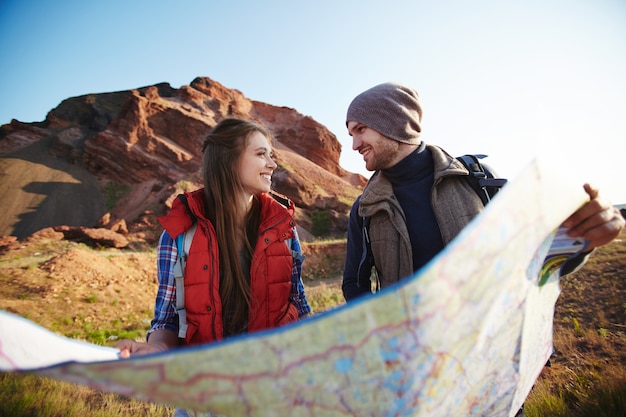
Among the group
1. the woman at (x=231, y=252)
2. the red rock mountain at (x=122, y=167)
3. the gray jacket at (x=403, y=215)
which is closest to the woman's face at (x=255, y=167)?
the woman at (x=231, y=252)

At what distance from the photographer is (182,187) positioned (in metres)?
24.3

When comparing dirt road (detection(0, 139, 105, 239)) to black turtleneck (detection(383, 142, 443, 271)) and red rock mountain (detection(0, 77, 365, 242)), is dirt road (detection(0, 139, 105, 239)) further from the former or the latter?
black turtleneck (detection(383, 142, 443, 271))

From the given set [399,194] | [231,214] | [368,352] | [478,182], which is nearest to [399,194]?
[399,194]

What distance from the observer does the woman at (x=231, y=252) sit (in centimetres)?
177

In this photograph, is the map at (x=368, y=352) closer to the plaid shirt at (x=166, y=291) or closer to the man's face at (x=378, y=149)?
the plaid shirt at (x=166, y=291)

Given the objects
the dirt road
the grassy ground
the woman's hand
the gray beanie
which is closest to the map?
the woman's hand

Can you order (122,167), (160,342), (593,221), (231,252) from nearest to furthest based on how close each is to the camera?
1. (593,221)
2. (160,342)
3. (231,252)
4. (122,167)

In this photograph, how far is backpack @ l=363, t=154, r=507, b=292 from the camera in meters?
1.92

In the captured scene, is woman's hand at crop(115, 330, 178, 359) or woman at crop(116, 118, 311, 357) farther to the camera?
woman at crop(116, 118, 311, 357)

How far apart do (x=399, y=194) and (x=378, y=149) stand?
366 millimetres

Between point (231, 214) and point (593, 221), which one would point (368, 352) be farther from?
point (231, 214)

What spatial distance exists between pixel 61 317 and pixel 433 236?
32.2ft

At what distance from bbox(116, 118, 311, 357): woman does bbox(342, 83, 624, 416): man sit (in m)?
0.57

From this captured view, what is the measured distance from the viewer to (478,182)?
201cm
